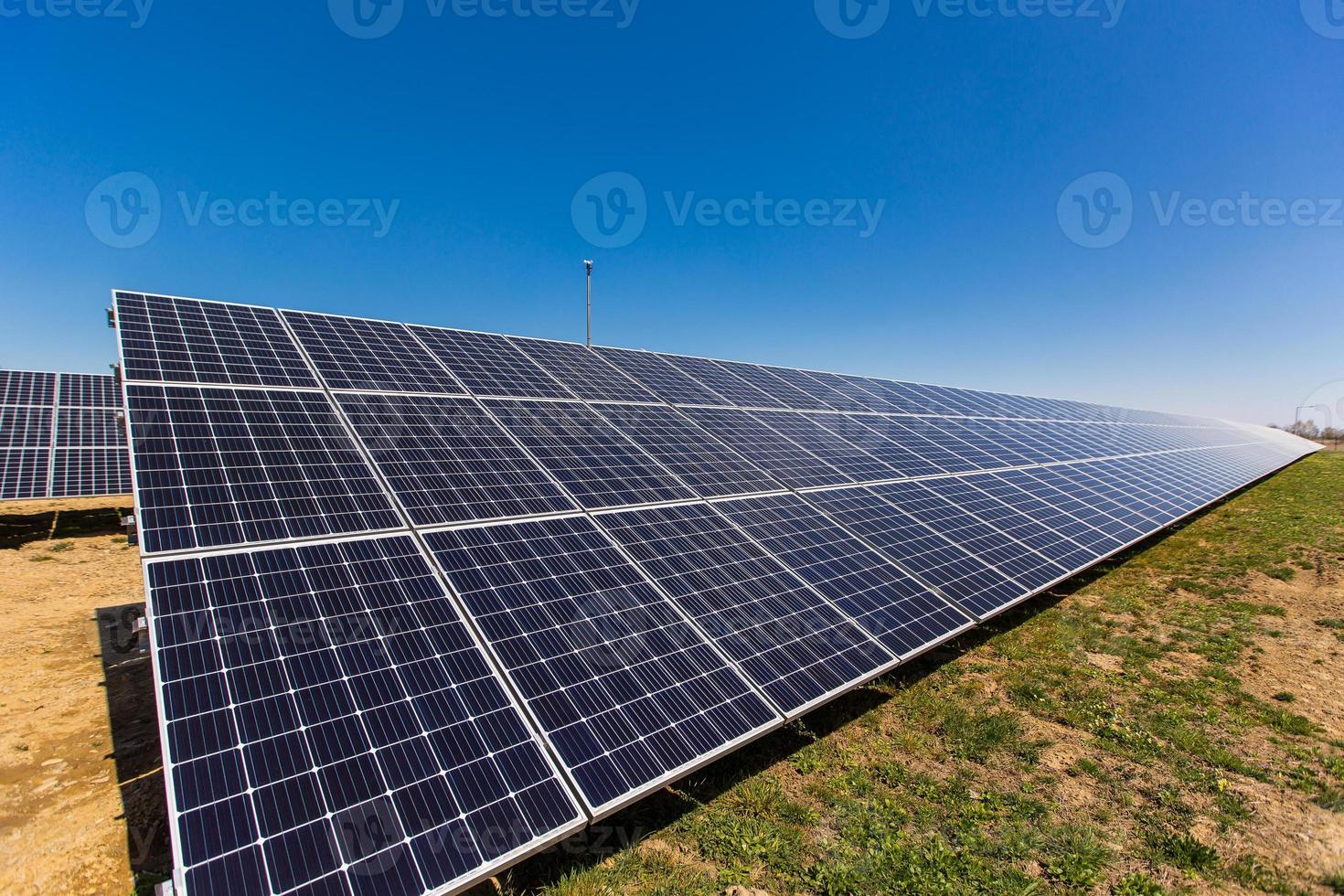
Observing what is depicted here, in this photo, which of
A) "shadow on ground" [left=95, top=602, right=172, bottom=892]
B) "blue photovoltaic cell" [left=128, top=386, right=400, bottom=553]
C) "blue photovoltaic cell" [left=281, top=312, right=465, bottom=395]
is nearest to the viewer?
"shadow on ground" [left=95, top=602, right=172, bottom=892]

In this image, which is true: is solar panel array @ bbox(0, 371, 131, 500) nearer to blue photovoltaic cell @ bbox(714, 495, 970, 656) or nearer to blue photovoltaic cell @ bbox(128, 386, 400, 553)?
blue photovoltaic cell @ bbox(128, 386, 400, 553)

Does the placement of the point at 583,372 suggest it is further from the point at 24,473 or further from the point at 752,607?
the point at 24,473

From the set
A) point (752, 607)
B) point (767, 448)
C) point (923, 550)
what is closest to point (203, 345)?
point (752, 607)

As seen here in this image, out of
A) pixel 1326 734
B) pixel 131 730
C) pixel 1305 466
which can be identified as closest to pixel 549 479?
pixel 131 730

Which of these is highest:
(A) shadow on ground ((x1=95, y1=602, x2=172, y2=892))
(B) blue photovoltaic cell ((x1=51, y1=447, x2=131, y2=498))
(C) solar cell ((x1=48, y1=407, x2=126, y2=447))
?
(C) solar cell ((x1=48, y1=407, x2=126, y2=447))

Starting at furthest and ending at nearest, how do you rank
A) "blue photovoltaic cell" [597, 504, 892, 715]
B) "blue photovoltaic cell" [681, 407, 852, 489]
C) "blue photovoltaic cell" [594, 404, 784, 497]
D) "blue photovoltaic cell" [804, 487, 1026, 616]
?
"blue photovoltaic cell" [681, 407, 852, 489], "blue photovoltaic cell" [594, 404, 784, 497], "blue photovoltaic cell" [804, 487, 1026, 616], "blue photovoltaic cell" [597, 504, 892, 715]

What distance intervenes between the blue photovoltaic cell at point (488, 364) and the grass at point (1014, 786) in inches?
410

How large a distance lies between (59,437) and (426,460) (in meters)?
26.2

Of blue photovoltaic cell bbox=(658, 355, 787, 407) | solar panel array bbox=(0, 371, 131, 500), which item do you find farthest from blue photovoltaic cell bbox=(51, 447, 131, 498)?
blue photovoltaic cell bbox=(658, 355, 787, 407)

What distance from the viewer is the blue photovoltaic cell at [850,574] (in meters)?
9.71

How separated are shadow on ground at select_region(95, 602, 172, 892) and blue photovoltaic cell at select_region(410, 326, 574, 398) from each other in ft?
26.8

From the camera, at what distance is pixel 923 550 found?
498 inches

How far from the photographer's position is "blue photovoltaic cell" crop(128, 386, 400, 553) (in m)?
7.19

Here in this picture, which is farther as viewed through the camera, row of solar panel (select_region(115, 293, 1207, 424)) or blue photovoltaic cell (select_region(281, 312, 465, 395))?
blue photovoltaic cell (select_region(281, 312, 465, 395))
